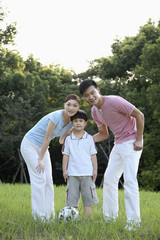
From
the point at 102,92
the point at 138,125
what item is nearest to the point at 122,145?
the point at 138,125

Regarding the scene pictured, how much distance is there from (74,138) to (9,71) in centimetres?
1675

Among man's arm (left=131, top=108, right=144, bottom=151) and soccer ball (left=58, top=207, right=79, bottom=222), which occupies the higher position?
man's arm (left=131, top=108, right=144, bottom=151)

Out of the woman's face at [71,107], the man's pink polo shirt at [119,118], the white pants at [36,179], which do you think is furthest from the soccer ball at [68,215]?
the woman's face at [71,107]

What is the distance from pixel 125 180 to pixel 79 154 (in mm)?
810

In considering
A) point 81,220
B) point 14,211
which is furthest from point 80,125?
point 14,211

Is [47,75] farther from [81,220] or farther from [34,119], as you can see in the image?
[81,220]

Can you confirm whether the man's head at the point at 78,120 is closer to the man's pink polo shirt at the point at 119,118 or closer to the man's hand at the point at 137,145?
the man's pink polo shirt at the point at 119,118

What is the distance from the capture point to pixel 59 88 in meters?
24.8

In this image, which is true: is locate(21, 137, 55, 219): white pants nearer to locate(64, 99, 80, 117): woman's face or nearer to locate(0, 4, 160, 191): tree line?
locate(64, 99, 80, 117): woman's face

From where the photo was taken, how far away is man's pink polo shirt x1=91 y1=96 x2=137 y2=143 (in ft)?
15.6

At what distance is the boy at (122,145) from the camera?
15.3ft

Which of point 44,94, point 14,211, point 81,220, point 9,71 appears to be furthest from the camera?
point 44,94

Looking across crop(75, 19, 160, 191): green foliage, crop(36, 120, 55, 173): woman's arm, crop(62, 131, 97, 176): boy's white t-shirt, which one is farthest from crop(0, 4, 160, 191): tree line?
crop(36, 120, 55, 173): woman's arm

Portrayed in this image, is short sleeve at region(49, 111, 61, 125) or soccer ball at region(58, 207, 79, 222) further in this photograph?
short sleeve at region(49, 111, 61, 125)
